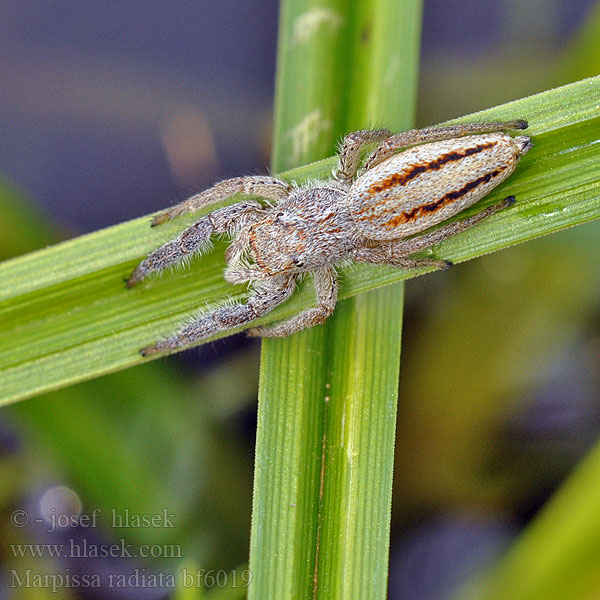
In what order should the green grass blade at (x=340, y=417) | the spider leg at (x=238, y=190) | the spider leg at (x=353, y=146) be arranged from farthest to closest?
the spider leg at (x=238, y=190), the spider leg at (x=353, y=146), the green grass blade at (x=340, y=417)

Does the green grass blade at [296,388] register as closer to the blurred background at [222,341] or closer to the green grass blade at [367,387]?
the green grass blade at [367,387]

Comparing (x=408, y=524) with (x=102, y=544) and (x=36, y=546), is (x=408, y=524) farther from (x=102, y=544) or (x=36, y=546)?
(x=36, y=546)

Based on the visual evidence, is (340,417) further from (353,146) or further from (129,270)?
(353,146)

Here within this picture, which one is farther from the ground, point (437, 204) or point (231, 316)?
point (437, 204)

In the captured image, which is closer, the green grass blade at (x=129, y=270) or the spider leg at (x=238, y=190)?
→ the green grass blade at (x=129, y=270)

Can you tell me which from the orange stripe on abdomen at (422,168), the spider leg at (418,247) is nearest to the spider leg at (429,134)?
the orange stripe on abdomen at (422,168)

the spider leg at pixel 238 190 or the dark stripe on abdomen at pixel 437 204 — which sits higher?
the spider leg at pixel 238 190

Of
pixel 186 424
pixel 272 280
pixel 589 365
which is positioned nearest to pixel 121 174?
pixel 272 280

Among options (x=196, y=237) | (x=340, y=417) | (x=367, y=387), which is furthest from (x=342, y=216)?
(x=340, y=417)
